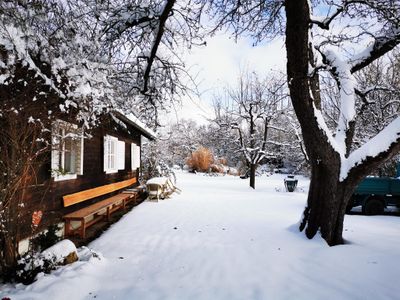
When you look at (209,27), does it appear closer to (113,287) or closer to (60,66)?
(60,66)

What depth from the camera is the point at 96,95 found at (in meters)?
5.62

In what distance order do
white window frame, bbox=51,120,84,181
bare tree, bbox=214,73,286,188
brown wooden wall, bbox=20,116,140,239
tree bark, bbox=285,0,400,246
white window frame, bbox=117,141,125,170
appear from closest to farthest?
brown wooden wall, bbox=20,116,140,239 < tree bark, bbox=285,0,400,246 < white window frame, bbox=51,120,84,181 < white window frame, bbox=117,141,125,170 < bare tree, bbox=214,73,286,188

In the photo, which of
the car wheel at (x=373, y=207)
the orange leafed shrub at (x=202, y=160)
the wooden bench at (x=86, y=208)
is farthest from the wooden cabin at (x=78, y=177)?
the orange leafed shrub at (x=202, y=160)

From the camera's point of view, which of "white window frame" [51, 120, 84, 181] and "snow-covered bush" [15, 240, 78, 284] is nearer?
"snow-covered bush" [15, 240, 78, 284]

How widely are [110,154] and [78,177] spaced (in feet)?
8.42

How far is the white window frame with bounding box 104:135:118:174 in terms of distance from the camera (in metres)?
9.05

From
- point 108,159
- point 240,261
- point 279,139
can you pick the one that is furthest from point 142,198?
point 279,139

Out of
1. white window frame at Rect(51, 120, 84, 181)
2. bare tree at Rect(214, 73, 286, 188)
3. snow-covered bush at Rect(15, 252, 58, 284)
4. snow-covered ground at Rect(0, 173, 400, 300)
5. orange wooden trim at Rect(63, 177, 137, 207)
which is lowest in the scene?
snow-covered ground at Rect(0, 173, 400, 300)

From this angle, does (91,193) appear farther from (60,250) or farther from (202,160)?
(202,160)

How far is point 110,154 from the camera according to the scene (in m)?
9.66

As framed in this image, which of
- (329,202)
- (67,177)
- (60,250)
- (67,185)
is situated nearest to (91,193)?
(67,185)

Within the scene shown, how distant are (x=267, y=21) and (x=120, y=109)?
4029 millimetres

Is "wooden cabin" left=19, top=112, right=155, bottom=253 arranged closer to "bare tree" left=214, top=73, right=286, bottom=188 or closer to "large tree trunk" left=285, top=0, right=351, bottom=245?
"large tree trunk" left=285, top=0, right=351, bottom=245

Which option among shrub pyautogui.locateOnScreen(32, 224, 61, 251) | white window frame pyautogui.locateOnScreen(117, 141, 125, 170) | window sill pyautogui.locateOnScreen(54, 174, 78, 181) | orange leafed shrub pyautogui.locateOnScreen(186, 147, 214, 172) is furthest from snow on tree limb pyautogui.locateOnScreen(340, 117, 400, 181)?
orange leafed shrub pyautogui.locateOnScreen(186, 147, 214, 172)
